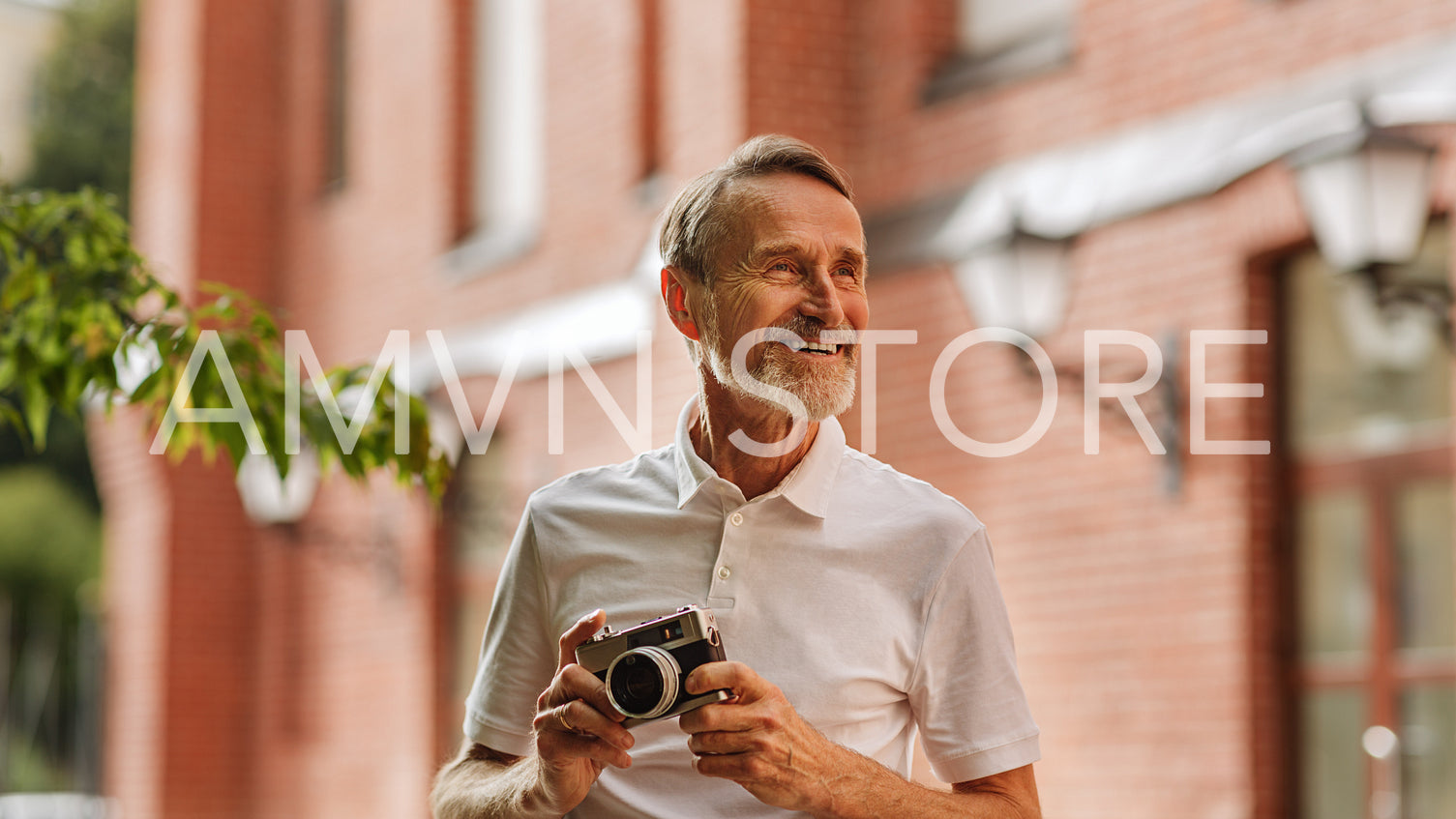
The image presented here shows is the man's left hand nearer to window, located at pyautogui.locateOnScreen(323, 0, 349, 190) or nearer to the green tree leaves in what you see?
the green tree leaves

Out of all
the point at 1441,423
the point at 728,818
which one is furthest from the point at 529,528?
the point at 1441,423

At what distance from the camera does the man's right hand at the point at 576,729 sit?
2119 millimetres

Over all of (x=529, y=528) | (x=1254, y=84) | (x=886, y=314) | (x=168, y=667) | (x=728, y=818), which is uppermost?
(x=1254, y=84)

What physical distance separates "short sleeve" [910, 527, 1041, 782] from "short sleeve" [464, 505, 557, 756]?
1.63 ft

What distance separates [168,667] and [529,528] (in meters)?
10.5

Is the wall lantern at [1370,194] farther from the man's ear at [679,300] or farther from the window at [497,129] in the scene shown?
the window at [497,129]

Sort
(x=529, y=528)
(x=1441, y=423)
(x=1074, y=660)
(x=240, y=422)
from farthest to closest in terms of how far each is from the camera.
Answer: (x=1074, y=660), (x=1441, y=423), (x=240, y=422), (x=529, y=528)

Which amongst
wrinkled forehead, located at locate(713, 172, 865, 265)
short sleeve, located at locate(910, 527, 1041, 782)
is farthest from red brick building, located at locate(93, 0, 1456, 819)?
short sleeve, located at locate(910, 527, 1041, 782)

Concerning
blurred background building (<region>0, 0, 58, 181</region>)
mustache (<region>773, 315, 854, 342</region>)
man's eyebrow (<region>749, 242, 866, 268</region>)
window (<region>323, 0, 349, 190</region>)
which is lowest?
mustache (<region>773, 315, 854, 342</region>)

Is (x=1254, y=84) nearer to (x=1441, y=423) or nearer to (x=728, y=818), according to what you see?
(x=1441, y=423)

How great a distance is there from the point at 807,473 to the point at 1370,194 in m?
3.15

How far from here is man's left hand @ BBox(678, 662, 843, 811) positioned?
2055mm

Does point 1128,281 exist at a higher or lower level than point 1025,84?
lower

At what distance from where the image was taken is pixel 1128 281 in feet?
22.4
